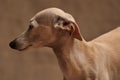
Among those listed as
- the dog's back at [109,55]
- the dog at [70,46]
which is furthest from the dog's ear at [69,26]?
the dog's back at [109,55]

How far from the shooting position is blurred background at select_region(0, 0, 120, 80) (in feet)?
15.0

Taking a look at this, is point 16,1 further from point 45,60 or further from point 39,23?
point 39,23

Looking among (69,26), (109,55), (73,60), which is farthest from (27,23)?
(69,26)

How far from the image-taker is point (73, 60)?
2.80 m

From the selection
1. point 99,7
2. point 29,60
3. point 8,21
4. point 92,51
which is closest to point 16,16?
point 8,21

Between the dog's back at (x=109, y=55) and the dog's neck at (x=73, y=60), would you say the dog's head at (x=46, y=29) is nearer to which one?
the dog's neck at (x=73, y=60)

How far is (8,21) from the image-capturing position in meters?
4.57

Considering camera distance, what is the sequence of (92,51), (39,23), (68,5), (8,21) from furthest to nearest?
(68,5), (8,21), (92,51), (39,23)

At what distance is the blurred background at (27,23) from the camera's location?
4578 millimetres

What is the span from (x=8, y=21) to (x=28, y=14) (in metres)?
0.23

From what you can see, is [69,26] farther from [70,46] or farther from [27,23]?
[27,23]

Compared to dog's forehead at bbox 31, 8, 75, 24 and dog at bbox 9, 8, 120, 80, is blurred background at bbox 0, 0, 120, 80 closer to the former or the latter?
dog at bbox 9, 8, 120, 80

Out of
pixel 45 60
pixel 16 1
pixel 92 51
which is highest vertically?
pixel 92 51

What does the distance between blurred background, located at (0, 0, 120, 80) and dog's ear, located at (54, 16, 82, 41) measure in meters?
1.94
